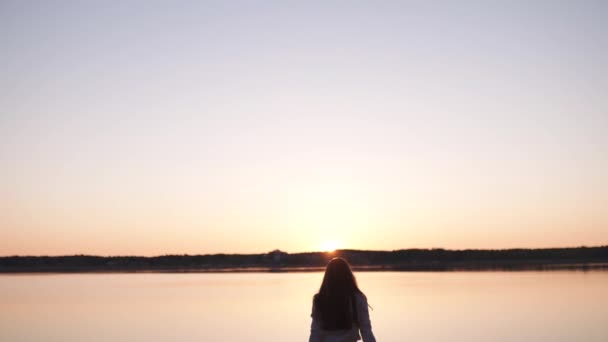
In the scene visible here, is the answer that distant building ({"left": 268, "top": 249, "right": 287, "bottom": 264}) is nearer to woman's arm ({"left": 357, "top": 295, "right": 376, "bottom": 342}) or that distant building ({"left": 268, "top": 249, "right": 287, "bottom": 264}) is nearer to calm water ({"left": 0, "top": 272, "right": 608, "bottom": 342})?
calm water ({"left": 0, "top": 272, "right": 608, "bottom": 342})

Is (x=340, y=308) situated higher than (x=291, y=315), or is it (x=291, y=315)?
(x=340, y=308)

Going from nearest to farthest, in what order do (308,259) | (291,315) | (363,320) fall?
(363,320)
(291,315)
(308,259)

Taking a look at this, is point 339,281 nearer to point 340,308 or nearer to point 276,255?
point 340,308

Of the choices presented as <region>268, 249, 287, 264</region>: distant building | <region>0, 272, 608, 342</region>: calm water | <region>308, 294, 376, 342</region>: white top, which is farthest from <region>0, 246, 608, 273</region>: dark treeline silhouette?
<region>308, 294, 376, 342</region>: white top

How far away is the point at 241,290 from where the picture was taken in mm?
31562

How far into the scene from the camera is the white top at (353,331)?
6641mm

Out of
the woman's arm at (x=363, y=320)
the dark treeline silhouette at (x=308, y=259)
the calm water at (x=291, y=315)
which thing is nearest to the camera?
the woman's arm at (x=363, y=320)

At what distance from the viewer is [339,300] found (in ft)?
22.0

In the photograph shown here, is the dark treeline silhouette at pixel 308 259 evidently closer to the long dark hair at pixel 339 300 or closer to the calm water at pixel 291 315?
the calm water at pixel 291 315

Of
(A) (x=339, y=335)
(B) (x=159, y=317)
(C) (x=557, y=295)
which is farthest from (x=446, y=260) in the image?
(A) (x=339, y=335)

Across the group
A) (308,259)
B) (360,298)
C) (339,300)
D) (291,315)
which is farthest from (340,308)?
(308,259)

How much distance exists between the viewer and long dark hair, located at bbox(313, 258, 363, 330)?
670 centimetres

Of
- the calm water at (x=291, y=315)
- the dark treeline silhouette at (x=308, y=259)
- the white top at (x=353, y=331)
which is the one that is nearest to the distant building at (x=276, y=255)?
the dark treeline silhouette at (x=308, y=259)

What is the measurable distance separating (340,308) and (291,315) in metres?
13.7
